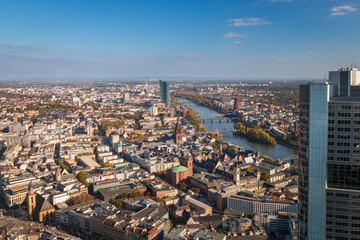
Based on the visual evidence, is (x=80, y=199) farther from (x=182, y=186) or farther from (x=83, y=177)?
(x=182, y=186)

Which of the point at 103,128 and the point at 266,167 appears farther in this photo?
the point at 103,128

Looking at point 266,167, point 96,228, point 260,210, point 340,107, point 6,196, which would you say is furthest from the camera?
point 266,167

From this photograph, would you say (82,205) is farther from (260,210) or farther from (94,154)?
(94,154)

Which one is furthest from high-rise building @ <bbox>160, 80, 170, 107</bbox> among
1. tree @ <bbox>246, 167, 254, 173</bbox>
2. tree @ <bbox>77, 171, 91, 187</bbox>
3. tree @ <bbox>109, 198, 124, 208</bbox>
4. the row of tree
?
tree @ <bbox>109, 198, 124, 208</bbox>

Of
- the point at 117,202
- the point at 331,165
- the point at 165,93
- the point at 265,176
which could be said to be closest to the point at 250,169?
the point at 265,176

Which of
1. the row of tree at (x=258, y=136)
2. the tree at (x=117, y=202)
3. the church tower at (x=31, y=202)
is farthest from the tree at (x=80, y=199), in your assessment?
→ the row of tree at (x=258, y=136)

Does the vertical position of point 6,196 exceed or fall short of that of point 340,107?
it falls short

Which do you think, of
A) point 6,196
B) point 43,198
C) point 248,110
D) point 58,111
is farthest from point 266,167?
point 58,111

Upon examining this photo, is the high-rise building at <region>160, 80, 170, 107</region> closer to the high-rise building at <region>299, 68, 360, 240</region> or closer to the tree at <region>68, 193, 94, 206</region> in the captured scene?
the tree at <region>68, 193, 94, 206</region>

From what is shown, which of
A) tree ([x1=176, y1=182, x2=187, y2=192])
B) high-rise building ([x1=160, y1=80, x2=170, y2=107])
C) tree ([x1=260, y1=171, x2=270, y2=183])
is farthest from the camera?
high-rise building ([x1=160, y1=80, x2=170, y2=107])
